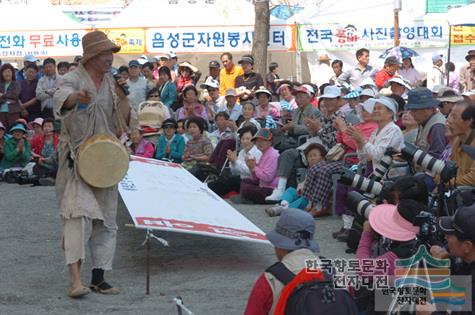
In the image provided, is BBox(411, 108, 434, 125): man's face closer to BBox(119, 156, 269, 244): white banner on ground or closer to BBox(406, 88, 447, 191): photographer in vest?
BBox(406, 88, 447, 191): photographer in vest

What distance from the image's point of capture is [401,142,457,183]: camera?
687 centimetres

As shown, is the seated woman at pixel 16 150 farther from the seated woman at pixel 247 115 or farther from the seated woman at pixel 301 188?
the seated woman at pixel 301 188

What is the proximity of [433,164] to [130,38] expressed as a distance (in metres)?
17.1

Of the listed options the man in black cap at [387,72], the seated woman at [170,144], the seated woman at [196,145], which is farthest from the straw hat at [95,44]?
the man in black cap at [387,72]

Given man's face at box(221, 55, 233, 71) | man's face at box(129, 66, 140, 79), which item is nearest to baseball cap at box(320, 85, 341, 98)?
man's face at box(221, 55, 233, 71)

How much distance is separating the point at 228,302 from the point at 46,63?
11.7 m

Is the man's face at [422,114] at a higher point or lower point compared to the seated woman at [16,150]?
higher

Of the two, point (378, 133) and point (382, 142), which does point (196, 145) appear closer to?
point (378, 133)

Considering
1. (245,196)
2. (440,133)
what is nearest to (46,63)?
(245,196)

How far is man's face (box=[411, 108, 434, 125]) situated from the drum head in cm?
277

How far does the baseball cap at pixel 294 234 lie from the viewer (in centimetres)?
507

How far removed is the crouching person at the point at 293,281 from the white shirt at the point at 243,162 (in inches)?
295

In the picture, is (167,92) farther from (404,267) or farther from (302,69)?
(404,267)

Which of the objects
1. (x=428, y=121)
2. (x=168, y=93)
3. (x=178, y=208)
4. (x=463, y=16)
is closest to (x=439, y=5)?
(x=463, y=16)
